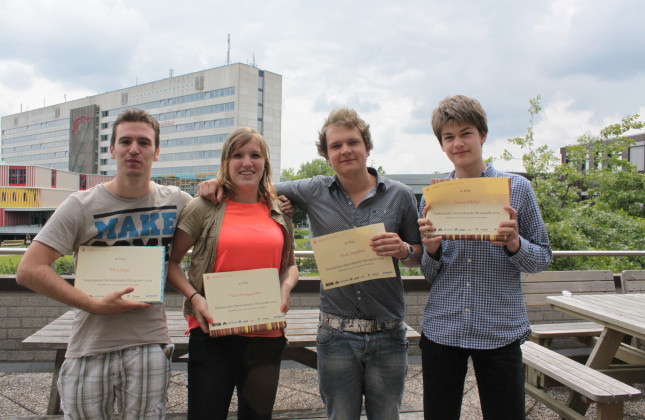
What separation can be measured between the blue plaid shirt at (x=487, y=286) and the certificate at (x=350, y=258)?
9.2 inches

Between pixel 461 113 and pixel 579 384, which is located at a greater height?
pixel 461 113

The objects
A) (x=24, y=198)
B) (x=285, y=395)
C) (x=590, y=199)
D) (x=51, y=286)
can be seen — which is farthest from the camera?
(x=24, y=198)

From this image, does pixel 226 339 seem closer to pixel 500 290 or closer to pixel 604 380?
pixel 500 290

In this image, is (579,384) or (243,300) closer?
(243,300)

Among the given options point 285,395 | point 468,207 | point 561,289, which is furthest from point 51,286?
point 561,289

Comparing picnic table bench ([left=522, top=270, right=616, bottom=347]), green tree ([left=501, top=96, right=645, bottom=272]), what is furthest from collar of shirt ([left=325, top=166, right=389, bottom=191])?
green tree ([left=501, top=96, right=645, bottom=272])

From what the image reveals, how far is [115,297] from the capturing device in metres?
1.78

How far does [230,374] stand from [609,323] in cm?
286

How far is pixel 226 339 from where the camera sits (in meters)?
1.95

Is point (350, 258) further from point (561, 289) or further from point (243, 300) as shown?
point (561, 289)

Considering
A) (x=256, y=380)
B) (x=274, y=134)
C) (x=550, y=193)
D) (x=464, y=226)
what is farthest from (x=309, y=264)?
(x=274, y=134)

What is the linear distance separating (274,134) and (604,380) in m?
96.0

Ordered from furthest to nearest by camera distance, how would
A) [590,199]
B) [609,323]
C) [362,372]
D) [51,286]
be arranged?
1. [590,199]
2. [609,323]
3. [362,372]
4. [51,286]

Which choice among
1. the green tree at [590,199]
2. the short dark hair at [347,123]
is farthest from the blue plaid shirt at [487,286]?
the green tree at [590,199]
